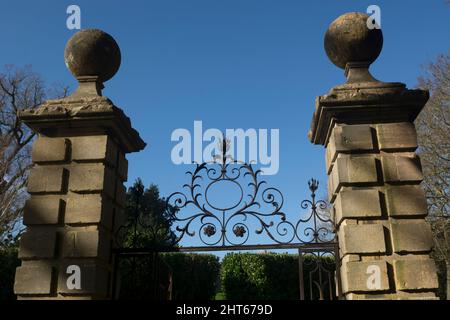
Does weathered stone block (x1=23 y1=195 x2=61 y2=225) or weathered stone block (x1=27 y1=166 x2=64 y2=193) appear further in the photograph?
weathered stone block (x1=27 y1=166 x2=64 y2=193)

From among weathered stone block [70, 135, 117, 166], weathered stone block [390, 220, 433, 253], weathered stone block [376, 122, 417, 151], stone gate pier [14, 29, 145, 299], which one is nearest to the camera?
weathered stone block [390, 220, 433, 253]

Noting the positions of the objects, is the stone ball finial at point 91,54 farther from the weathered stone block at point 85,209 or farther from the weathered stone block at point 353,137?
the weathered stone block at point 353,137

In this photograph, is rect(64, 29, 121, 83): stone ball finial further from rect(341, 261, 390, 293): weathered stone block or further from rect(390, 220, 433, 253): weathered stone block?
rect(390, 220, 433, 253): weathered stone block

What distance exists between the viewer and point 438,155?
17078mm

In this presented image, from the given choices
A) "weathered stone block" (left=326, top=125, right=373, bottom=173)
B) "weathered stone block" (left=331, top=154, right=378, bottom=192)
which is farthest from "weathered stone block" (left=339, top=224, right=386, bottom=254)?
"weathered stone block" (left=326, top=125, right=373, bottom=173)

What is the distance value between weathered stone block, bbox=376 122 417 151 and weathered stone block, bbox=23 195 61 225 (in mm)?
3632

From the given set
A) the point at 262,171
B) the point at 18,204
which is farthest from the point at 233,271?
the point at 262,171

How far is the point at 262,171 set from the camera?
525 cm

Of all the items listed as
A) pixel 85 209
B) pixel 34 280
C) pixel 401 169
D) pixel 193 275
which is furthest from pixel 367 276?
pixel 193 275

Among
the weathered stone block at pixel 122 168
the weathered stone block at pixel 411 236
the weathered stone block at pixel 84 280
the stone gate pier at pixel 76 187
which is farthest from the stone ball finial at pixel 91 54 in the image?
the weathered stone block at pixel 411 236

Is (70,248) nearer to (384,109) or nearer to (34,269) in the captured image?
(34,269)

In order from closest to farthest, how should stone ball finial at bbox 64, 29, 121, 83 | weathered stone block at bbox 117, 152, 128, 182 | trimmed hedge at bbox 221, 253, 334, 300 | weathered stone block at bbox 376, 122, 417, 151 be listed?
weathered stone block at bbox 376, 122, 417, 151 → stone ball finial at bbox 64, 29, 121, 83 → weathered stone block at bbox 117, 152, 128, 182 → trimmed hedge at bbox 221, 253, 334, 300

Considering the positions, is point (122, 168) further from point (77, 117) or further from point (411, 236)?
point (411, 236)

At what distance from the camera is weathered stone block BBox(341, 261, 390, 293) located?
4.10 metres
